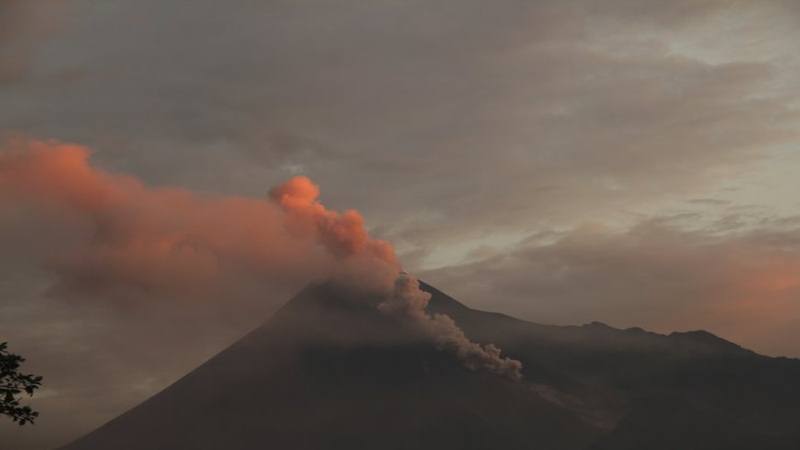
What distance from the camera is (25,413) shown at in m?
23.8

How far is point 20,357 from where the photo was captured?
78.5 feet

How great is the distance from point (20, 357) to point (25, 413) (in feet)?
4.35
